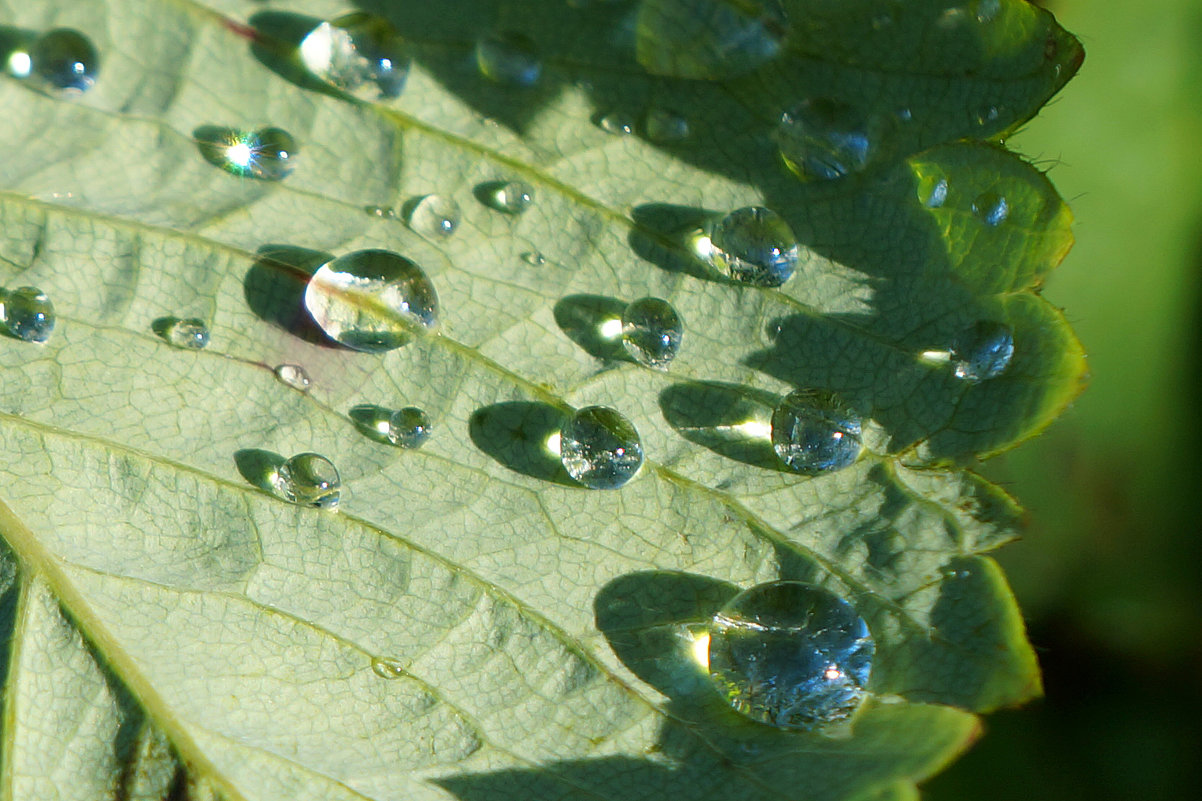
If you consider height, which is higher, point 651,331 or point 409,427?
point 651,331

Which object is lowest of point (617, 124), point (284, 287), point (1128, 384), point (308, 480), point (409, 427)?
point (308, 480)

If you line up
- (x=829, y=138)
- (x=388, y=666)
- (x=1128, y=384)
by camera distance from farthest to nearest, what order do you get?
(x=1128, y=384) → (x=388, y=666) → (x=829, y=138)

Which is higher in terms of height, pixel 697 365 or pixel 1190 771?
pixel 697 365

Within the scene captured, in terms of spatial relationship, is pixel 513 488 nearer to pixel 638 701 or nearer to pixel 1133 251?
pixel 638 701

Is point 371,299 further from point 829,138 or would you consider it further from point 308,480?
point 829,138

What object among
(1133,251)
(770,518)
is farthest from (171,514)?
(1133,251)

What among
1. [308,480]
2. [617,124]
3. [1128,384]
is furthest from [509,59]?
[1128,384]

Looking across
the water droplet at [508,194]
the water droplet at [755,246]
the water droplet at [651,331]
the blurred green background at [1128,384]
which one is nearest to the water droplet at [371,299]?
the water droplet at [508,194]
